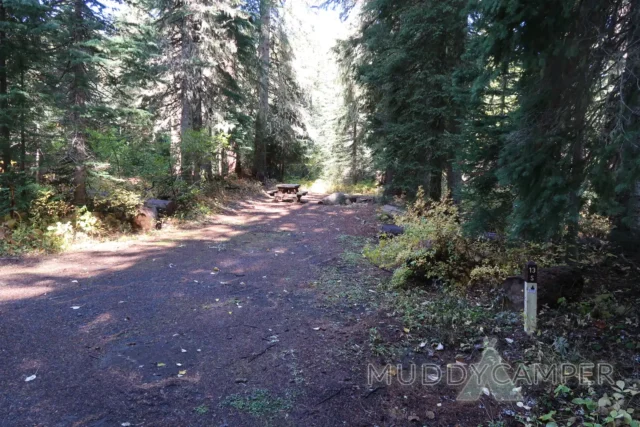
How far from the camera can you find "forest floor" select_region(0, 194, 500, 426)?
10.4ft

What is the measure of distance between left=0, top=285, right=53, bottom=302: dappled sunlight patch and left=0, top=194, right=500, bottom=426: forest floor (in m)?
0.03

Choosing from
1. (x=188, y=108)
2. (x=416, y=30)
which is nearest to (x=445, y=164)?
(x=416, y=30)

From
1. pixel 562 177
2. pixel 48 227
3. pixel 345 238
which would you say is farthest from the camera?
pixel 345 238

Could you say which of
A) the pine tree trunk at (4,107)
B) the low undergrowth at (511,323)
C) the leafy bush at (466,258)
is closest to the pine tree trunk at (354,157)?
the pine tree trunk at (4,107)

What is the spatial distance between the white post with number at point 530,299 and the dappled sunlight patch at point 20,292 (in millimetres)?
6774

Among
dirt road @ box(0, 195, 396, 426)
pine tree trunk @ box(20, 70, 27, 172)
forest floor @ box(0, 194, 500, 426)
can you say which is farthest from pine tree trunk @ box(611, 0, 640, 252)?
pine tree trunk @ box(20, 70, 27, 172)

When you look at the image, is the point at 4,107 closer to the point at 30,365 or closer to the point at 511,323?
the point at 30,365

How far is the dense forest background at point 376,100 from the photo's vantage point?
4270 mm

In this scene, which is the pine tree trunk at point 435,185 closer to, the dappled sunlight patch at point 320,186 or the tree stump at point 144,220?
the tree stump at point 144,220

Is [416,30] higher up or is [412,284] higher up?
[416,30]

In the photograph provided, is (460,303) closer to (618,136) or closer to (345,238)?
(618,136)

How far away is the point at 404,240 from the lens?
309 inches

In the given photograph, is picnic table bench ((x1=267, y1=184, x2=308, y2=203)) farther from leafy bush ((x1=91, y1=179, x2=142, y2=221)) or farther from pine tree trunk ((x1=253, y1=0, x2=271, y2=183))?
leafy bush ((x1=91, y1=179, x2=142, y2=221))

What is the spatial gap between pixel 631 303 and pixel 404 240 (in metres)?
3.88
